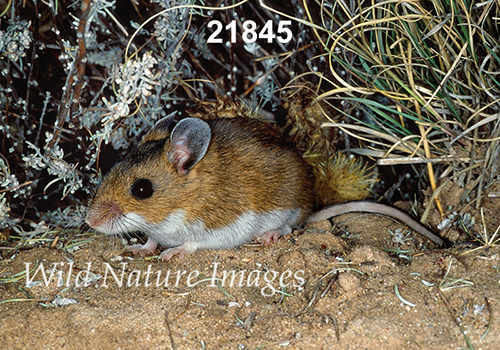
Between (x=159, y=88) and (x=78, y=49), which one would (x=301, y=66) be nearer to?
(x=159, y=88)

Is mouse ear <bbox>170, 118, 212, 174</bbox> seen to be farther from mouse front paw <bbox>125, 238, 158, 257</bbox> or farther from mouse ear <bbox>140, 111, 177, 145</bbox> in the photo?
mouse front paw <bbox>125, 238, 158, 257</bbox>

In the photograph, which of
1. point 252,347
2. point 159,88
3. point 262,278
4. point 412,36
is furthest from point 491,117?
point 159,88

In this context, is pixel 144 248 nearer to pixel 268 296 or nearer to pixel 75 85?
pixel 268 296

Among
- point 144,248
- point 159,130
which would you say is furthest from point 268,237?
point 159,130

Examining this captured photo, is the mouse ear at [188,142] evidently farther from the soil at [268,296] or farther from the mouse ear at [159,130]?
the soil at [268,296]

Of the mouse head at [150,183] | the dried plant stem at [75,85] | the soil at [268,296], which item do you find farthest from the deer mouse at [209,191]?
the dried plant stem at [75,85]

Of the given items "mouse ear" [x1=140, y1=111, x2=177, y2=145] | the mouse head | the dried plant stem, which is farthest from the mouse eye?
the dried plant stem

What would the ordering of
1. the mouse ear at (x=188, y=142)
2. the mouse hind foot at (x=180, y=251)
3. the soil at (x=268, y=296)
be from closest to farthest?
the soil at (x=268, y=296), the mouse ear at (x=188, y=142), the mouse hind foot at (x=180, y=251)
